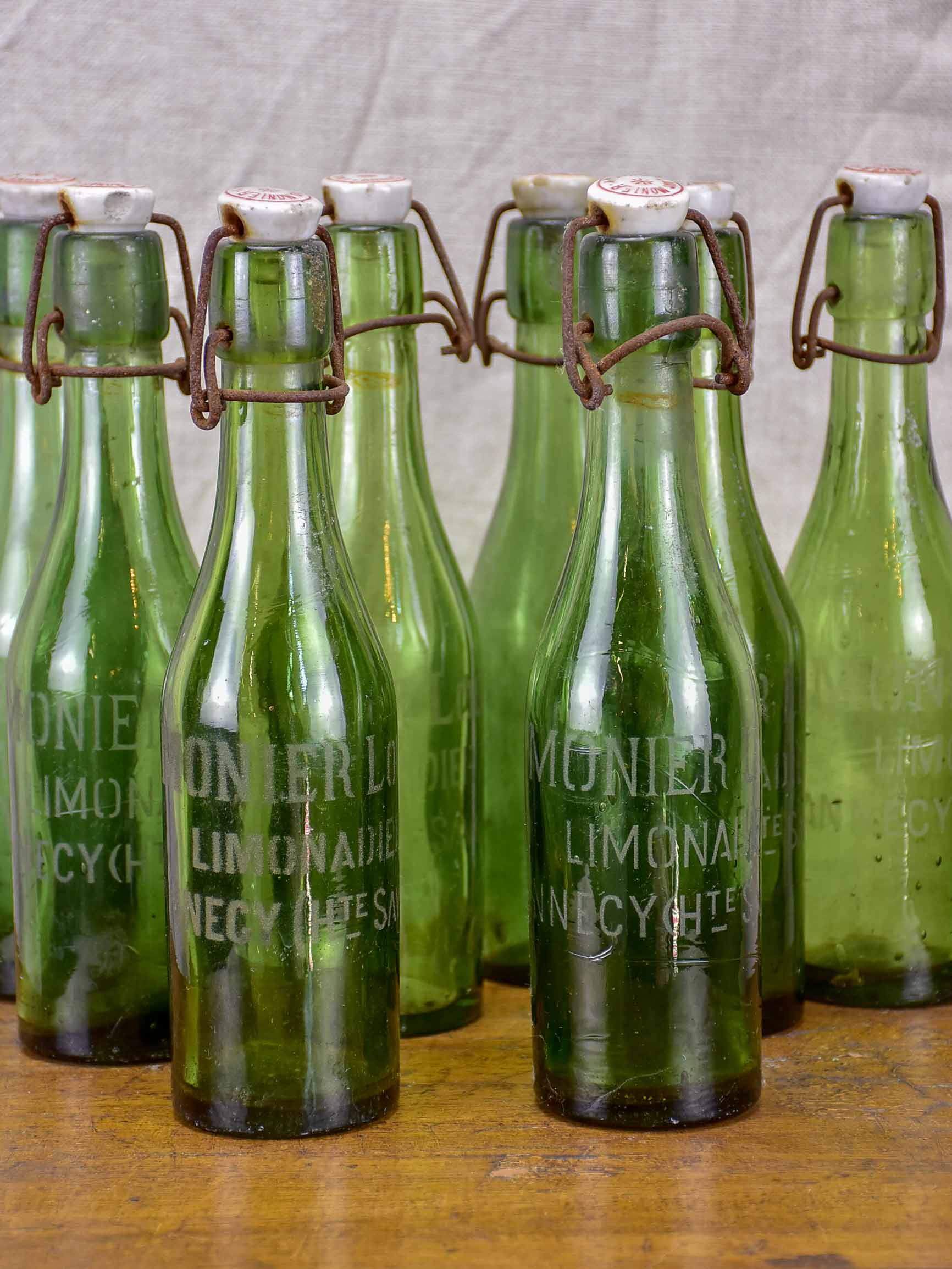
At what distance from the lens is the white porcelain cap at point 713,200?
0.74 meters

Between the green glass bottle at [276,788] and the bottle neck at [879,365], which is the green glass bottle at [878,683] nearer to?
the bottle neck at [879,365]

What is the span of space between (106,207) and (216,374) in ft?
0.33

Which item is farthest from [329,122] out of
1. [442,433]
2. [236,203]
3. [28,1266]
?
[28,1266]

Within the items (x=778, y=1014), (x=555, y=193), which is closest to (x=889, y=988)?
(x=778, y=1014)

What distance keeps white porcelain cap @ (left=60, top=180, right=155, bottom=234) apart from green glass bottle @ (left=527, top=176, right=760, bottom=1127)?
0.60ft

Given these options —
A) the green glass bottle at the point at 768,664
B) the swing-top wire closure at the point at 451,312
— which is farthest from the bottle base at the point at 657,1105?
the swing-top wire closure at the point at 451,312

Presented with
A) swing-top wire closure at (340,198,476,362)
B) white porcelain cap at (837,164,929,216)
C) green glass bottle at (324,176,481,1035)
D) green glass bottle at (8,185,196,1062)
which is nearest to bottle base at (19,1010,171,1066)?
green glass bottle at (8,185,196,1062)

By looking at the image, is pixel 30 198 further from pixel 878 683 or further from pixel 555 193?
pixel 878 683

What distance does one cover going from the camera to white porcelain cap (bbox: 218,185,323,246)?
0.62m

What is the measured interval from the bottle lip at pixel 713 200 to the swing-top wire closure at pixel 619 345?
84mm

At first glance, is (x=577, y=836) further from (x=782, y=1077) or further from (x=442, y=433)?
(x=442, y=433)

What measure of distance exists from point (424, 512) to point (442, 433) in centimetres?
32

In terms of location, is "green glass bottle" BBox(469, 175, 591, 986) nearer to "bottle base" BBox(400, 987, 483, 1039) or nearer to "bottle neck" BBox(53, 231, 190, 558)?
"bottle base" BBox(400, 987, 483, 1039)

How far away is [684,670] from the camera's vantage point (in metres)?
0.64
